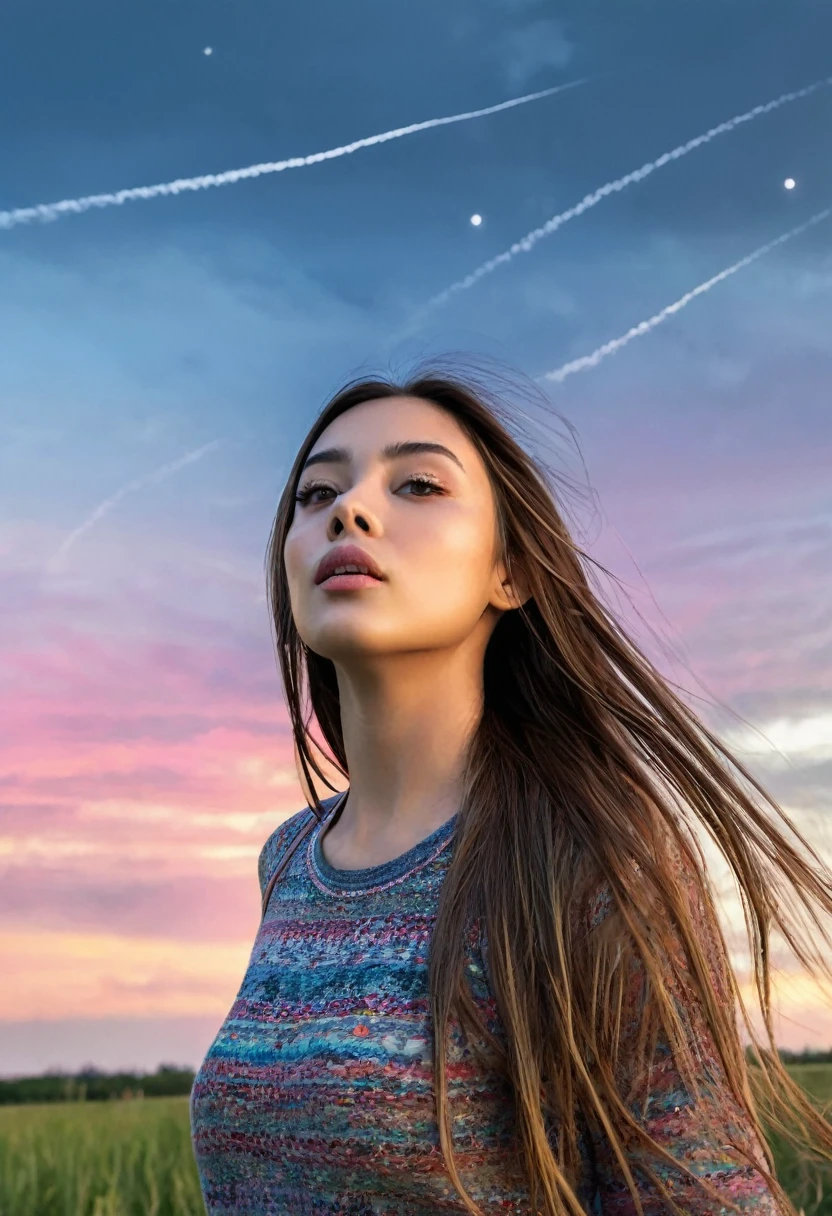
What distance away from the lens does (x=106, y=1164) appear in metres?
5.54

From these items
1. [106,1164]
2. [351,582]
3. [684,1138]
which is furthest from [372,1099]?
[106,1164]

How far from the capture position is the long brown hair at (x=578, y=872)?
2.52m

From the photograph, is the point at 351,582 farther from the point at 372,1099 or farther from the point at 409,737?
the point at 372,1099

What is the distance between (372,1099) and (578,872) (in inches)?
25.2

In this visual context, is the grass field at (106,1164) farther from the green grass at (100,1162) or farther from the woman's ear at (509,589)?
the woman's ear at (509,589)

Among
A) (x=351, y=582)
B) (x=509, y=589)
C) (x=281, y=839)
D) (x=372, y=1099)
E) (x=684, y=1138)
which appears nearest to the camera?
(x=684, y=1138)

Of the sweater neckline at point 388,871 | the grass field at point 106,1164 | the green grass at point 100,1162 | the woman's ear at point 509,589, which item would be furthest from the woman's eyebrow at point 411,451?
the green grass at point 100,1162

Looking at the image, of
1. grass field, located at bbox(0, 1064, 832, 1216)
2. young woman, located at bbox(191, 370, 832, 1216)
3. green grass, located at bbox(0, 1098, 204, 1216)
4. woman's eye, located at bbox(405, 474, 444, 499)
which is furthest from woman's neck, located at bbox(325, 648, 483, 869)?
green grass, located at bbox(0, 1098, 204, 1216)

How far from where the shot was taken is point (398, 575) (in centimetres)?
299

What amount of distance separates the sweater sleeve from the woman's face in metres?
0.96

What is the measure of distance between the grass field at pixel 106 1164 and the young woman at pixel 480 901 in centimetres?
226

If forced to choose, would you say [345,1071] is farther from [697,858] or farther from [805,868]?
[805,868]

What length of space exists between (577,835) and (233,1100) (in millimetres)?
998

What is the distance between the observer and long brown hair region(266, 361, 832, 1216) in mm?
2521
